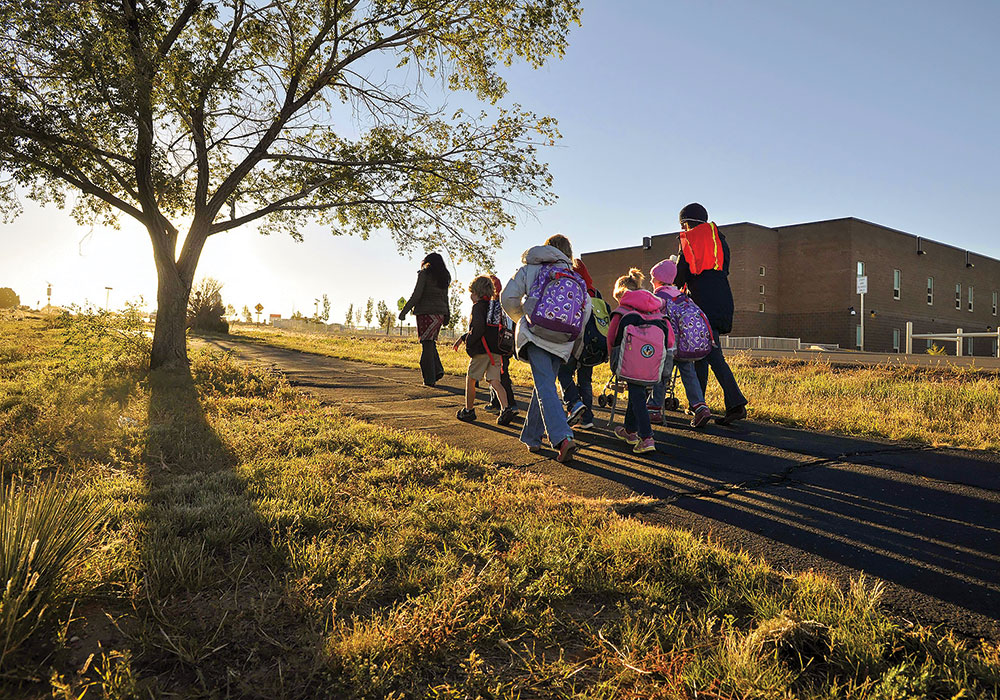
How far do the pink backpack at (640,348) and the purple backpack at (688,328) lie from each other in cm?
97

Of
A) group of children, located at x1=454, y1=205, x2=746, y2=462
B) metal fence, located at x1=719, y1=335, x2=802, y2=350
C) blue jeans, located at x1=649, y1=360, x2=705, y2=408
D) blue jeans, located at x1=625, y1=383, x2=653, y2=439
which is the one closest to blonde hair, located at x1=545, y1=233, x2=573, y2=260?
group of children, located at x1=454, y1=205, x2=746, y2=462

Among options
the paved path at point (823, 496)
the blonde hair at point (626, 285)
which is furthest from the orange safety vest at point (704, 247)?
the paved path at point (823, 496)

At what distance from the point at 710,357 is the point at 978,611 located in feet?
14.6

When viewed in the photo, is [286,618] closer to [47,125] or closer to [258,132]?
[47,125]

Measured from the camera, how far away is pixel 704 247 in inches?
272

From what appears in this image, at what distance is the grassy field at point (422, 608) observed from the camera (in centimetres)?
182

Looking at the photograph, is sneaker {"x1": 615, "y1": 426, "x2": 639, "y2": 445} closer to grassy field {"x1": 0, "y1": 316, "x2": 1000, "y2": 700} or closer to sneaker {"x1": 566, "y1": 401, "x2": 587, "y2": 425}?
sneaker {"x1": 566, "y1": 401, "x2": 587, "y2": 425}

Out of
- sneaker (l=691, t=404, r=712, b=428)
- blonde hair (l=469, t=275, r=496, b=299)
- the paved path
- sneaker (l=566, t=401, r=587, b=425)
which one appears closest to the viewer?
the paved path

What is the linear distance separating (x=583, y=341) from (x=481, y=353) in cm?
199

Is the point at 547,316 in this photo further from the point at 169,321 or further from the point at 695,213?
the point at 169,321

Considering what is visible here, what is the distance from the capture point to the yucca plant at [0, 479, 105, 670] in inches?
71.9

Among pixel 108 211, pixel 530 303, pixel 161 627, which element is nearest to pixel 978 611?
pixel 161 627

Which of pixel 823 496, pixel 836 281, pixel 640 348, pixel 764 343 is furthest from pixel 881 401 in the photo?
pixel 836 281

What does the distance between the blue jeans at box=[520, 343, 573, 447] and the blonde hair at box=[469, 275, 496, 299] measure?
2243mm
